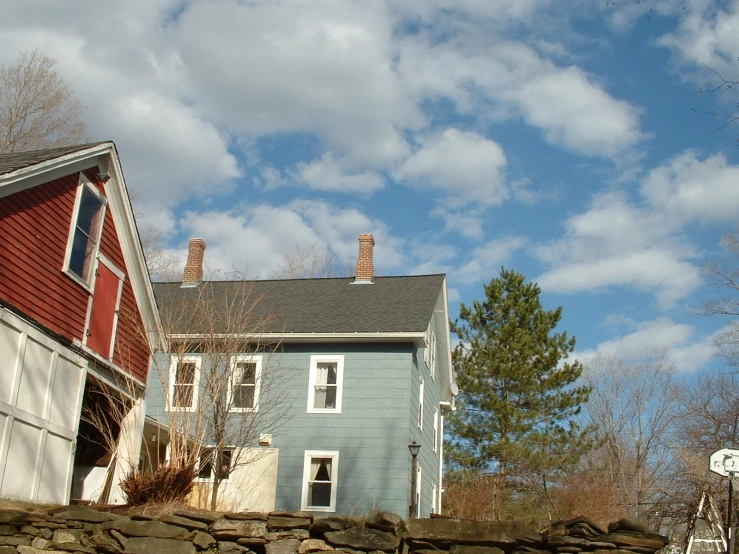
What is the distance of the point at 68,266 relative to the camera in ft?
35.9

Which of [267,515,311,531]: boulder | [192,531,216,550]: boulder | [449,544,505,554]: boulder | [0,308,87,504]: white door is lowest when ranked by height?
[192,531,216,550]: boulder

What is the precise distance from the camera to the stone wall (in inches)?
291

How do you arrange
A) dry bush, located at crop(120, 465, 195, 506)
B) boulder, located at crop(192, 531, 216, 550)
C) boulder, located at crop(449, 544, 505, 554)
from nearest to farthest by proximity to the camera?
boulder, located at crop(449, 544, 505, 554)
boulder, located at crop(192, 531, 216, 550)
dry bush, located at crop(120, 465, 195, 506)

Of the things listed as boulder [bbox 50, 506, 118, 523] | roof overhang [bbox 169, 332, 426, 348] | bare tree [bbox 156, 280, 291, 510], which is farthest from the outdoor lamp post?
boulder [bbox 50, 506, 118, 523]

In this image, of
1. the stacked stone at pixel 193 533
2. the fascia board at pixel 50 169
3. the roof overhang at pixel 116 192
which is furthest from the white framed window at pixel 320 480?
the stacked stone at pixel 193 533

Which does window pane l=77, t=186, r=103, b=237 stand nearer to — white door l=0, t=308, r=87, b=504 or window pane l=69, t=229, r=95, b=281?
window pane l=69, t=229, r=95, b=281

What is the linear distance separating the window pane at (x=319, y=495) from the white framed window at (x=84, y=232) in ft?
27.6

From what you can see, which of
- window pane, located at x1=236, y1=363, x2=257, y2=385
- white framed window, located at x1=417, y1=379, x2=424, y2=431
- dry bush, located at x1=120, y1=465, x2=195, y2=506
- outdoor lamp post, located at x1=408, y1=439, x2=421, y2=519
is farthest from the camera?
white framed window, located at x1=417, y1=379, x2=424, y2=431

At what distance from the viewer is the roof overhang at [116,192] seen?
999 centimetres

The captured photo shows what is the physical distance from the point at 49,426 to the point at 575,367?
23.1 m

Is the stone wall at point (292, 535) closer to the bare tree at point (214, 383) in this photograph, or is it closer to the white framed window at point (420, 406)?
the bare tree at point (214, 383)

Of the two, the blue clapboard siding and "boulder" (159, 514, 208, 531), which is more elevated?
the blue clapboard siding

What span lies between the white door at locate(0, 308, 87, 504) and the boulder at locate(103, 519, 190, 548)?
197 cm

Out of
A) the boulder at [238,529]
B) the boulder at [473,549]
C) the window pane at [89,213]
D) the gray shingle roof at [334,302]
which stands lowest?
the boulder at [473,549]
